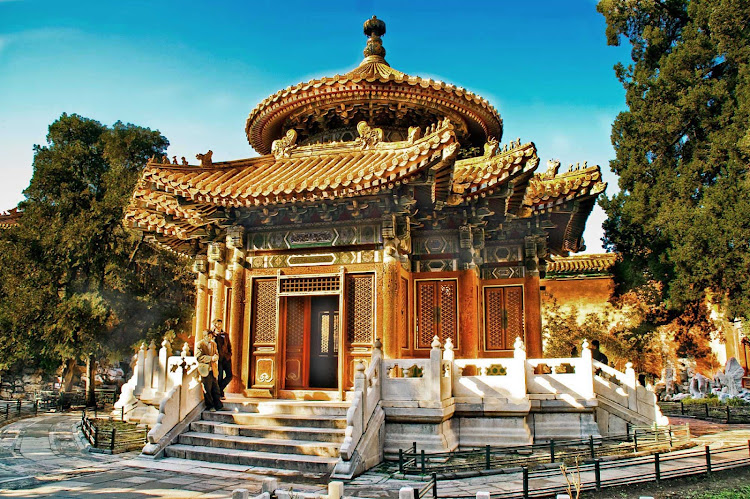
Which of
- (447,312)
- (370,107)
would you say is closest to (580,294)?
(447,312)

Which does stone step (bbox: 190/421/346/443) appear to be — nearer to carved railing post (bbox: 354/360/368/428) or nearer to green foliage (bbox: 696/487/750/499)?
carved railing post (bbox: 354/360/368/428)

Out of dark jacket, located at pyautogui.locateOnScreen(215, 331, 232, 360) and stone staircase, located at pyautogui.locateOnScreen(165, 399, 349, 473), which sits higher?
dark jacket, located at pyautogui.locateOnScreen(215, 331, 232, 360)

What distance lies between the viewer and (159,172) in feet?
40.0

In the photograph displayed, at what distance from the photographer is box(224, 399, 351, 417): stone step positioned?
10.5m

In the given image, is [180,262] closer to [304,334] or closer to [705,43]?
[304,334]

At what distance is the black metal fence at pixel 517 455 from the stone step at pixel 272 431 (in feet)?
4.06

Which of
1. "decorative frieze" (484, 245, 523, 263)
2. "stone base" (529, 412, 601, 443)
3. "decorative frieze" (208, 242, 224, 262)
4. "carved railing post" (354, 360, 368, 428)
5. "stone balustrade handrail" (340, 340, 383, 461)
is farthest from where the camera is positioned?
"decorative frieze" (484, 245, 523, 263)

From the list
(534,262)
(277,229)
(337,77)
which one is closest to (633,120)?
(534,262)

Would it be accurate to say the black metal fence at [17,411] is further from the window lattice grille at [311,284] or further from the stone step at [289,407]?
the window lattice grille at [311,284]

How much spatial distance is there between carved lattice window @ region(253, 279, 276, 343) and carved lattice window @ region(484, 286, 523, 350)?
4.73 meters

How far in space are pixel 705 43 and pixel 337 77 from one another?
11918 mm

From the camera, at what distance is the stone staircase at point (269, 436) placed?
910 centimetres

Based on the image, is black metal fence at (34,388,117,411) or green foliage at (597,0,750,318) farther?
black metal fence at (34,388,117,411)

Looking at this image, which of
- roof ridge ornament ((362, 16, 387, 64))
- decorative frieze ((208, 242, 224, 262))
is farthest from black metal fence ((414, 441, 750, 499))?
roof ridge ornament ((362, 16, 387, 64))
